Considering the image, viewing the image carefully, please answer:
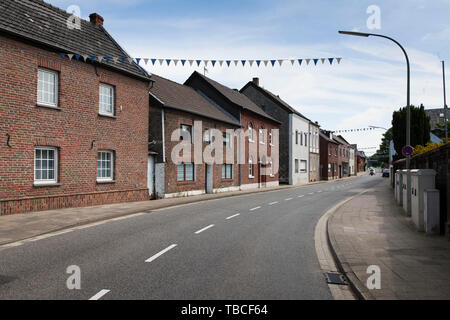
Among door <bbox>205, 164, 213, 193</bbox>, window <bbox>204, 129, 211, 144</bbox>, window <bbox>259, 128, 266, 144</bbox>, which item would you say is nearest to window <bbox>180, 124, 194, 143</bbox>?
window <bbox>204, 129, 211, 144</bbox>

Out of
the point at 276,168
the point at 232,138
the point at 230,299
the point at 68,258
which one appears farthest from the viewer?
the point at 276,168

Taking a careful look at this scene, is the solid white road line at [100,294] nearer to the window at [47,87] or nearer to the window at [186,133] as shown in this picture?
the window at [47,87]

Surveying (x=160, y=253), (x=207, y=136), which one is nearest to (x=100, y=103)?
(x=207, y=136)

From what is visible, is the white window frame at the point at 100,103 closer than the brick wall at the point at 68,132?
No

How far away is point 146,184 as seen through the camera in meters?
18.5

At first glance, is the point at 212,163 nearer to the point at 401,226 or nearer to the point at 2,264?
the point at 401,226

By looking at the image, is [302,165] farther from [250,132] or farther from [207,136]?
[207,136]

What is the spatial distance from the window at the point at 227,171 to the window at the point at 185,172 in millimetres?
4672

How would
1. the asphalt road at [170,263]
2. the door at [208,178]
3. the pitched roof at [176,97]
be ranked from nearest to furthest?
the asphalt road at [170,263], the pitched roof at [176,97], the door at [208,178]

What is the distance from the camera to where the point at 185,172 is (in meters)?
21.5

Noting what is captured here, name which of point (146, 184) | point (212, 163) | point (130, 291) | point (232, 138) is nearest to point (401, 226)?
point (130, 291)

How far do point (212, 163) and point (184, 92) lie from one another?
19.8ft

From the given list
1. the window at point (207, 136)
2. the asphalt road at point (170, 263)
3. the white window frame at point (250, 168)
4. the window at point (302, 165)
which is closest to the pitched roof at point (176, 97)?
the window at point (207, 136)

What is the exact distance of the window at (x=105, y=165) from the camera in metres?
15.7
